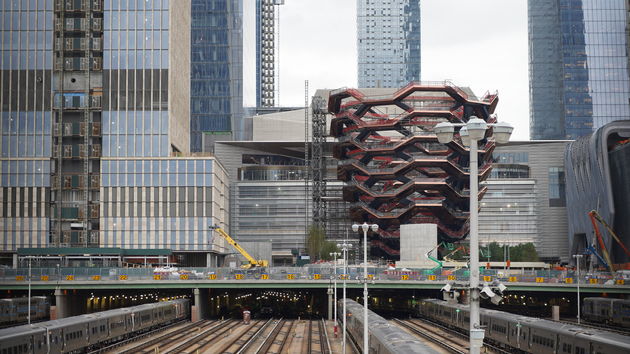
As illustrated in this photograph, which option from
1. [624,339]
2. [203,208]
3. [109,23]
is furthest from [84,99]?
[624,339]

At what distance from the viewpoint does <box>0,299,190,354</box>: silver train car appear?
177ft

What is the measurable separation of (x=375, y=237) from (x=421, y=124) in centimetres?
2906

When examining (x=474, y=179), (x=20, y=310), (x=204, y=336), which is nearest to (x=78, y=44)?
(x=20, y=310)

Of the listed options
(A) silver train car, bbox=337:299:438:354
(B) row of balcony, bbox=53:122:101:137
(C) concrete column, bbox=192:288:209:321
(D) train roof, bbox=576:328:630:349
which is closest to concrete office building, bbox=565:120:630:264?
(C) concrete column, bbox=192:288:209:321

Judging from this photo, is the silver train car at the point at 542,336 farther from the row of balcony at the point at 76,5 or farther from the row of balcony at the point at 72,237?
the row of balcony at the point at 76,5

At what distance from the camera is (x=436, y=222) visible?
188 metres

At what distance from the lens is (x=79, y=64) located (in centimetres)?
16175

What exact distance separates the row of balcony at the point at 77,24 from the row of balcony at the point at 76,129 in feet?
58.1

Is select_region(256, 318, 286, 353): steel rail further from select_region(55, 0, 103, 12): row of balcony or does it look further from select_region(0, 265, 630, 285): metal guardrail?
select_region(55, 0, 103, 12): row of balcony

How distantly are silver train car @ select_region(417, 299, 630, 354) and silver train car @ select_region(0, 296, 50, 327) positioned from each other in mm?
46757

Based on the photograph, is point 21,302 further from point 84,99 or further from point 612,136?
point 612,136

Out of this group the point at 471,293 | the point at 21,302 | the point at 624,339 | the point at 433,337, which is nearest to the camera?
the point at 471,293

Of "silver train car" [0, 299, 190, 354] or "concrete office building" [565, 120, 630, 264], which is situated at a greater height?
"concrete office building" [565, 120, 630, 264]

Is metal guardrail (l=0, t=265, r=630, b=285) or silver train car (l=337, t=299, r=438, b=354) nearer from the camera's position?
silver train car (l=337, t=299, r=438, b=354)
